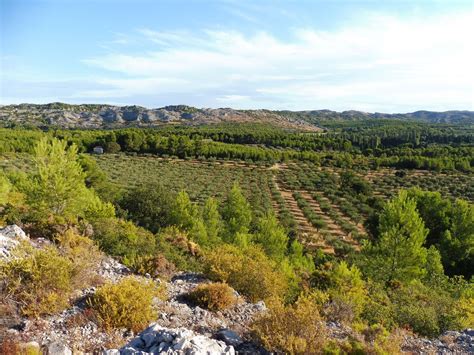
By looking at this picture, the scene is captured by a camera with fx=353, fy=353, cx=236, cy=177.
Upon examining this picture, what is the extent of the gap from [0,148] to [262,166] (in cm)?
5881

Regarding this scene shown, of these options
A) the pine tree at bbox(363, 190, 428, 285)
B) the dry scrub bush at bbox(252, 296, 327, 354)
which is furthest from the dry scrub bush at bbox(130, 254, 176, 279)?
the pine tree at bbox(363, 190, 428, 285)

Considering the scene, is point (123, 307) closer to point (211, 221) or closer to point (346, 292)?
point (346, 292)

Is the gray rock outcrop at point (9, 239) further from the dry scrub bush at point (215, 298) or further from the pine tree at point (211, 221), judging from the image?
the pine tree at point (211, 221)

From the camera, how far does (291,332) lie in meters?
7.80

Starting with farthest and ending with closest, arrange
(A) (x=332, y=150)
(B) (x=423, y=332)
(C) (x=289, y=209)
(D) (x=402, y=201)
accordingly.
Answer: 1. (A) (x=332, y=150)
2. (C) (x=289, y=209)
3. (D) (x=402, y=201)
4. (B) (x=423, y=332)

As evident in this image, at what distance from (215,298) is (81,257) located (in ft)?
15.0

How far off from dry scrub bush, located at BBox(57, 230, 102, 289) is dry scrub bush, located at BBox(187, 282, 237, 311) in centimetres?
311

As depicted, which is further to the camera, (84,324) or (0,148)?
(0,148)

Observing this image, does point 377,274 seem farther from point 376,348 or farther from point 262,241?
point 376,348

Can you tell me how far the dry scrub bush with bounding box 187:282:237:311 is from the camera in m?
9.99

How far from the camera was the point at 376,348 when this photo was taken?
765cm

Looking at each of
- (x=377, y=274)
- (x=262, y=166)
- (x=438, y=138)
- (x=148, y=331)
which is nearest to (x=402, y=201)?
(x=377, y=274)

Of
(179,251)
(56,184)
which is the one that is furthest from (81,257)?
(56,184)

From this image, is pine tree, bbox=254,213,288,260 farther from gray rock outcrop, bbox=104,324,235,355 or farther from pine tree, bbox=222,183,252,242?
gray rock outcrop, bbox=104,324,235,355
